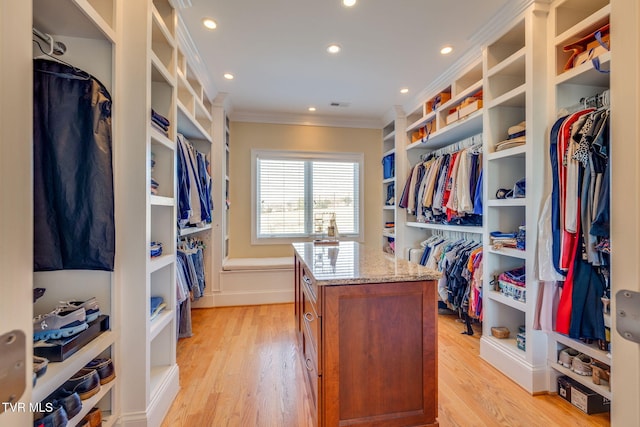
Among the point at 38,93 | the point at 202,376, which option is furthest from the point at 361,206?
the point at 38,93

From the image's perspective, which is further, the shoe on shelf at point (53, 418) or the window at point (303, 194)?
the window at point (303, 194)

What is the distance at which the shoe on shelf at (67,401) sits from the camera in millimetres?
1116

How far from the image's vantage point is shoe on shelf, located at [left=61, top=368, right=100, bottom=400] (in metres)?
1.21

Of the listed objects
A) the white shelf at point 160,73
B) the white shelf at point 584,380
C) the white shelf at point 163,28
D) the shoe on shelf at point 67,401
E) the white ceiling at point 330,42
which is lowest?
the white shelf at point 584,380

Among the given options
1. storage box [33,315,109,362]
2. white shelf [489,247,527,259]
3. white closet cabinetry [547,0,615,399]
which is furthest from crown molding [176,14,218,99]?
white shelf [489,247,527,259]

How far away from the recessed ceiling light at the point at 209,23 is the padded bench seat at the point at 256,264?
8.31 feet

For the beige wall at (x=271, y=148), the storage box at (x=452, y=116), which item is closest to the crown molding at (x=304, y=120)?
the beige wall at (x=271, y=148)

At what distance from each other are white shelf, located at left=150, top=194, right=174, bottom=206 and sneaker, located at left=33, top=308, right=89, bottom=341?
0.62 m

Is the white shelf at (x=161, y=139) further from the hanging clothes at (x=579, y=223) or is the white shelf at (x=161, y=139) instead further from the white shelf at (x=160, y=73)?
the hanging clothes at (x=579, y=223)

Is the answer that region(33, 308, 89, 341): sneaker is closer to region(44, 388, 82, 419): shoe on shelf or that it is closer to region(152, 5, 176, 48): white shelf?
region(44, 388, 82, 419): shoe on shelf

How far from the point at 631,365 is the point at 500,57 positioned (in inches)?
100

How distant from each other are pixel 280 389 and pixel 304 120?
11.3 ft

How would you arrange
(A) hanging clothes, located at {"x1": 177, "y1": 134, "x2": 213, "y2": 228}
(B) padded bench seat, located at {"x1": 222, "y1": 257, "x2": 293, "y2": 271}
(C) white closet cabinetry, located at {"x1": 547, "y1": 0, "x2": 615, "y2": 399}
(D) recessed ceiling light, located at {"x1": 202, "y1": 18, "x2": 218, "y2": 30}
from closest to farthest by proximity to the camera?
(C) white closet cabinetry, located at {"x1": 547, "y1": 0, "x2": 615, "y2": 399} < (D) recessed ceiling light, located at {"x1": 202, "y1": 18, "x2": 218, "y2": 30} < (A) hanging clothes, located at {"x1": 177, "y1": 134, "x2": 213, "y2": 228} < (B) padded bench seat, located at {"x1": 222, "y1": 257, "x2": 293, "y2": 271}

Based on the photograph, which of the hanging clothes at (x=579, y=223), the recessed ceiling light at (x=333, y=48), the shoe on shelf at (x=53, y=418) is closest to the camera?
the shoe on shelf at (x=53, y=418)
